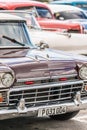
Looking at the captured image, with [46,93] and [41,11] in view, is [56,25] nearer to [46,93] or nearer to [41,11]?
[41,11]

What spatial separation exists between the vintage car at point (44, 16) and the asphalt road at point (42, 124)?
646 cm

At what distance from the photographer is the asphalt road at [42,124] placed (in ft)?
22.9

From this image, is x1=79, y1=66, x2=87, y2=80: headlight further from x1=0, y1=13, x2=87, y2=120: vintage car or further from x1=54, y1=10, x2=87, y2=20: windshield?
x1=54, y1=10, x2=87, y2=20: windshield

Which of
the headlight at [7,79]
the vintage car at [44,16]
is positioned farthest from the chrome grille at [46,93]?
the vintage car at [44,16]

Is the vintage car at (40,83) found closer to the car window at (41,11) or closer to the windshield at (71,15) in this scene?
the car window at (41,11)

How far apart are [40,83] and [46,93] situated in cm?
16

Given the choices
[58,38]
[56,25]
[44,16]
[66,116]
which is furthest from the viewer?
[44,16]

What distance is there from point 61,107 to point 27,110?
515 millimetres

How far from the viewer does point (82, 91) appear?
6543mm

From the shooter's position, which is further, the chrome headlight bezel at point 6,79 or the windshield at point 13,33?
the windshield at point 13,33

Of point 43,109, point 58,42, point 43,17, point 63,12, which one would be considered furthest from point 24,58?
point 63,12

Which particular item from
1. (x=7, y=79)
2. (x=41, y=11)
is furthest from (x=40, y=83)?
(x=41, y=11)

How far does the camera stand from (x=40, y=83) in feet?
20.1

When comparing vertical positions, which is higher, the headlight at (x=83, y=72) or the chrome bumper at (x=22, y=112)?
the headlight at (x=83, y=72)
